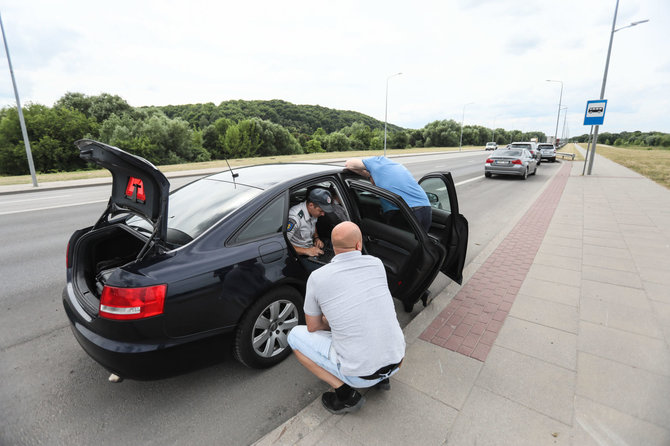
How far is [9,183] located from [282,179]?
19.9 metres

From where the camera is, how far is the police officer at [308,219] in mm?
3164

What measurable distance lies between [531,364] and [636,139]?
15507 centimetres

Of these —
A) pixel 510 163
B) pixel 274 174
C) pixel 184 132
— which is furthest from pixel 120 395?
pixel 184 132

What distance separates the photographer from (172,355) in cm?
220

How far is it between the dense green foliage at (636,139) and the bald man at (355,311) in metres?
113

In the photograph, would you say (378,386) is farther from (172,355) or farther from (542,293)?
(542,293)

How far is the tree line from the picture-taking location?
37.9 metres

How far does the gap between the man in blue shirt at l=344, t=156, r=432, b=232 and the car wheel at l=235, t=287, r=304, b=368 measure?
148 centimetres

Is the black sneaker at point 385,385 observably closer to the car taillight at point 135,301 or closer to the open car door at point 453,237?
the car taillight at point 135,301

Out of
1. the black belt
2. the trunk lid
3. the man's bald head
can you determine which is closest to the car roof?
the trunk lid

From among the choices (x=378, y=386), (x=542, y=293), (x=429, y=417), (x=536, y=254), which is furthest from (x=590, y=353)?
(x=536, y=254)

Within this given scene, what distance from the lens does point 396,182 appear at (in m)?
3.74

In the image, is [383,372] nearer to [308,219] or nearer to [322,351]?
[322,351]

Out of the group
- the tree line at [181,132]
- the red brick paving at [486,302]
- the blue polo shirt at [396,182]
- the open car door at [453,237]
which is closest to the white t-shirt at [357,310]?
the red brick paving at [486,302]
